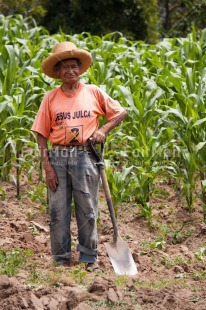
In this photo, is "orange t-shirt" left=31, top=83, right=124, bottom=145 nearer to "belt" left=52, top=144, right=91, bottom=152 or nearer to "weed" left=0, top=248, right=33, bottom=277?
"belt" left=52, top=144, right=91, bottom=152

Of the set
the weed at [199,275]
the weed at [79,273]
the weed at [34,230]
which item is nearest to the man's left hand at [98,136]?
the weed at [79,273]

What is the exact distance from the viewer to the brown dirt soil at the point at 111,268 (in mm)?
4805

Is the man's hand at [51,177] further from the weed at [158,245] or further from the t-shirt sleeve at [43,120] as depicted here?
the weed at [158,245]

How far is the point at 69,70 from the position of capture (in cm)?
572

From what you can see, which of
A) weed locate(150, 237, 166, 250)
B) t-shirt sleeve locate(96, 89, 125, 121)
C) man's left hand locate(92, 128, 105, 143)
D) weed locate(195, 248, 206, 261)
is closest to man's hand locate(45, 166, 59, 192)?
man's left hand locate(92, 128, 105, 143)

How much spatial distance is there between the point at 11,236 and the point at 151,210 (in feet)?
4.99

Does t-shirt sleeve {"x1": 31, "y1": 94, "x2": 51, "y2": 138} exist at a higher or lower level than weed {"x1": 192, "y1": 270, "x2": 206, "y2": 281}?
higher

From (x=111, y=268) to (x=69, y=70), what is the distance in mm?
1577

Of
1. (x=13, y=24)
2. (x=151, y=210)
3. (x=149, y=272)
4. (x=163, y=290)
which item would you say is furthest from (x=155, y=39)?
(x=163, y=290)

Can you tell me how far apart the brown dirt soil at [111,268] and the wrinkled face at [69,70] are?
1356 millimetres

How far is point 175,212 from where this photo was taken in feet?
25.8

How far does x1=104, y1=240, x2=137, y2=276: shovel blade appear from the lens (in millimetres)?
5867

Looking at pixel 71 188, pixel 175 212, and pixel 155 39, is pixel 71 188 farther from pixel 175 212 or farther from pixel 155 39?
pixel 155 39

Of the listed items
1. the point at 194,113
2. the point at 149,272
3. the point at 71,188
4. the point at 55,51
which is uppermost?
the point at 55,51
